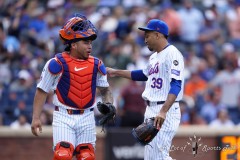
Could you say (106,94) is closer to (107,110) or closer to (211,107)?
(107,110)

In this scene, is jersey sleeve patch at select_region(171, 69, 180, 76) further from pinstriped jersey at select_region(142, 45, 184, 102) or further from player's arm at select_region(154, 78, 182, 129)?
player's arm at select_region(154, 78, 182, 129)

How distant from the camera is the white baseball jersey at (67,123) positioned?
8.57 m

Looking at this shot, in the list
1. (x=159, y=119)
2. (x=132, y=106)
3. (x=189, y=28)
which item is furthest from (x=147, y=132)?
(x=189, y=28)

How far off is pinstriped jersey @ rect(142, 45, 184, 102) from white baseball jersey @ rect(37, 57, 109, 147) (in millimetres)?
772

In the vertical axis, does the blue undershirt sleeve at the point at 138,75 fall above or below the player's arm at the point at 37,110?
above

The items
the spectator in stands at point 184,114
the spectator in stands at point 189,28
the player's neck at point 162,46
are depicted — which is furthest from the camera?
the spectator in stands at point 189,28

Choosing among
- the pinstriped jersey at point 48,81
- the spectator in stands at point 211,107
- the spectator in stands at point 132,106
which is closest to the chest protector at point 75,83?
the pinstriped jersey at point 48,81

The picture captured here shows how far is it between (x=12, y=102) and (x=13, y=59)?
53.3 inches

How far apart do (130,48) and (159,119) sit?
7265mm

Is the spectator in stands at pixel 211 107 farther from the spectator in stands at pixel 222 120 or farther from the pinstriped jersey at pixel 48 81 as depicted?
the pinstriped jersey at pixel 48 81

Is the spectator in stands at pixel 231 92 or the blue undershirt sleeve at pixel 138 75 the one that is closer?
the blue undershirt sleeve at pixel 138 75

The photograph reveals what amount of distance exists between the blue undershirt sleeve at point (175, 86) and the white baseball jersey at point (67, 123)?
3.14 feet

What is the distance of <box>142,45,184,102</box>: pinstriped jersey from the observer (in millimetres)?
8734

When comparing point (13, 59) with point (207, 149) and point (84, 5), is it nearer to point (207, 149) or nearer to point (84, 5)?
point (84, 5)
